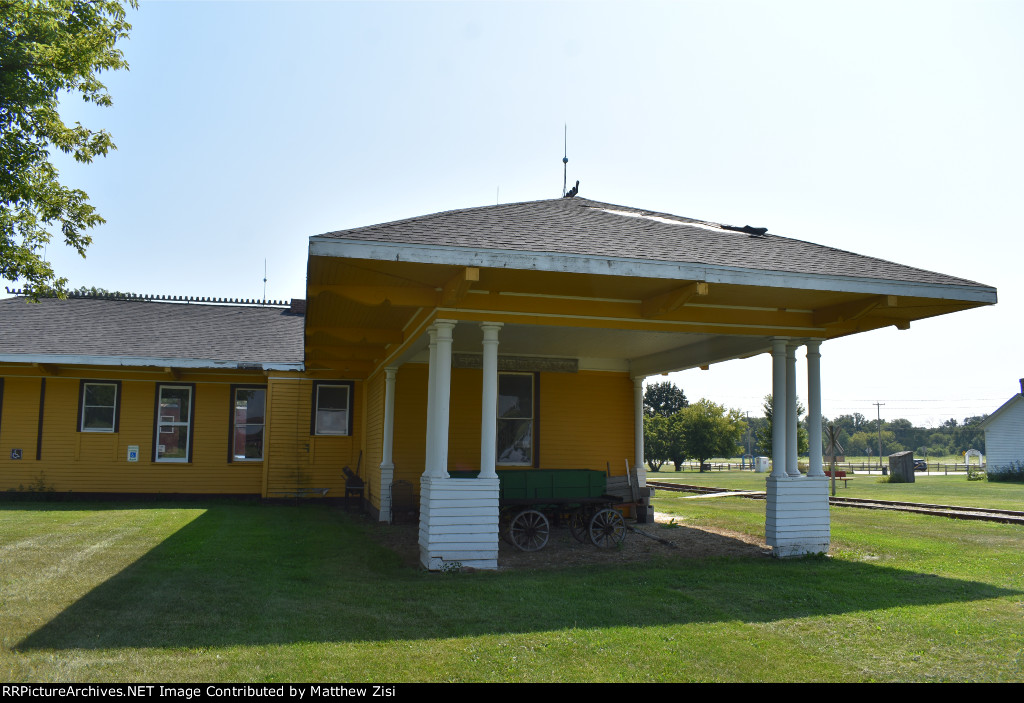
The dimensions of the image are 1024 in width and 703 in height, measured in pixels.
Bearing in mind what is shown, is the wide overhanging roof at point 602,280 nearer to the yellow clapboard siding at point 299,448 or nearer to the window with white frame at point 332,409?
the yellow clapboard siding at point 299,448

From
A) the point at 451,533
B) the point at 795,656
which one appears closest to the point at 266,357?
the point at 451,533

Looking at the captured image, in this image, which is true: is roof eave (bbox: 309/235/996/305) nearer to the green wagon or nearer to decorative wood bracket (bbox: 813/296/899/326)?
decorative wood bracket (bbox: 813/296/899/326)

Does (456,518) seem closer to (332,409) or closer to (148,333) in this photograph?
(332,409)

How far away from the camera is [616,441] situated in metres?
15.7

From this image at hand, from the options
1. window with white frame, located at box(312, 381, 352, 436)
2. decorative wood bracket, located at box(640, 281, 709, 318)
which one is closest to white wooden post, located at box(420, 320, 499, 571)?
decorative wood bracket, located at box(640, 281, 709, 318)

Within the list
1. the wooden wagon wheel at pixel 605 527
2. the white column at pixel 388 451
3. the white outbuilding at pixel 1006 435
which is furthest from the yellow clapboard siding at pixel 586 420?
the white outbuilding at pixel 1006 435

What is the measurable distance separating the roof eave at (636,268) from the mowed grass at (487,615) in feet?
10.7

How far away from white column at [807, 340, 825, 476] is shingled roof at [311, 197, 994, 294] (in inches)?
56.1

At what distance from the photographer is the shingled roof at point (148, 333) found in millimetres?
17422

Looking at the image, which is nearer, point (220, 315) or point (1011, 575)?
point (1011, 575)

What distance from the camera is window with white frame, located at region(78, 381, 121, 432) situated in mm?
18141

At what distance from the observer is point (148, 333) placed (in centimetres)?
1961

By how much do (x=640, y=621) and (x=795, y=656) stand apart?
4.52 feet

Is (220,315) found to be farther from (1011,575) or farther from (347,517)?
(1011,575)
